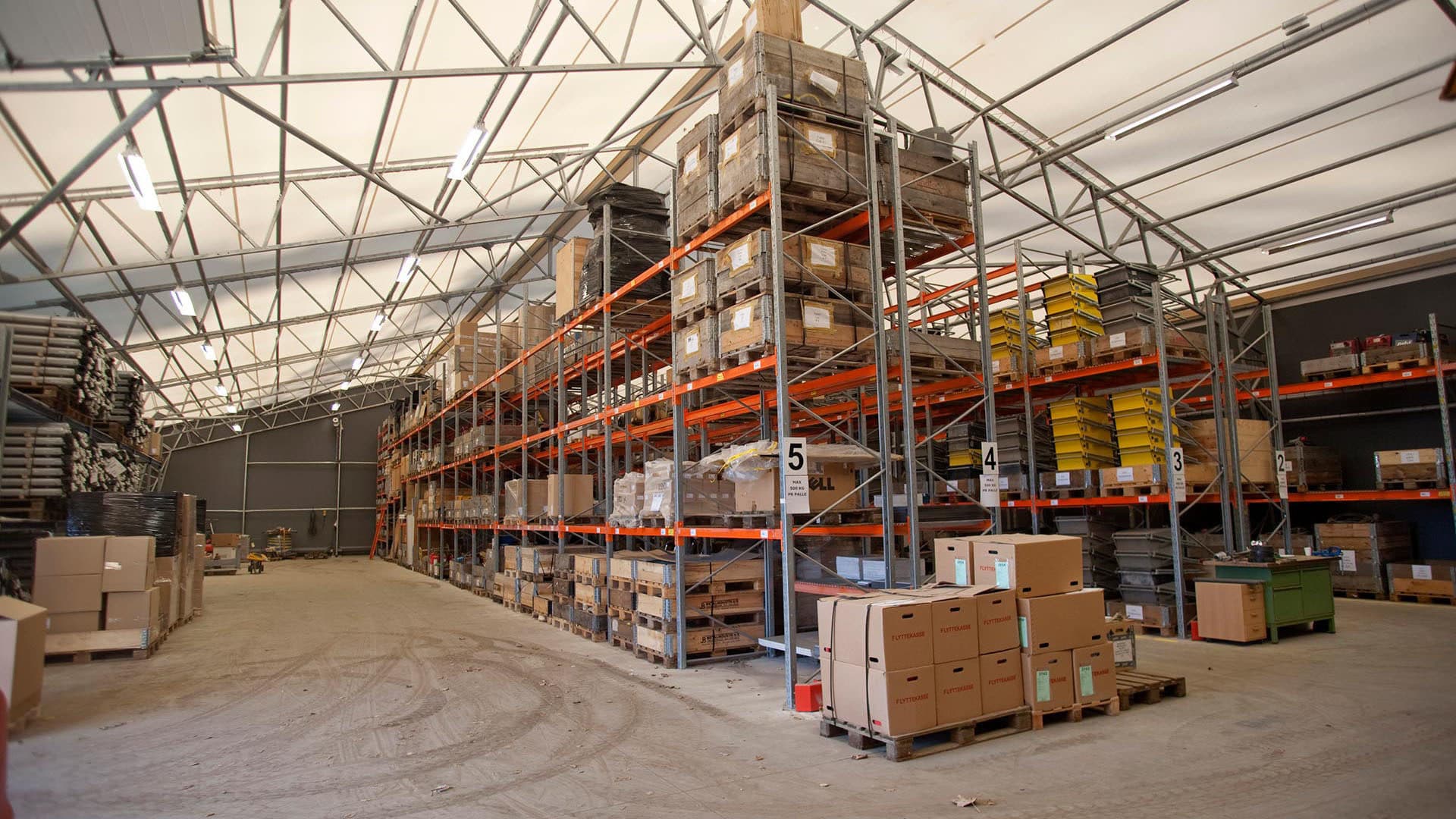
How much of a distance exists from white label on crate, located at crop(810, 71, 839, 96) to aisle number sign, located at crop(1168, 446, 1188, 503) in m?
5.96

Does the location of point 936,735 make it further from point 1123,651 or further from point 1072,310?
point 1072,310

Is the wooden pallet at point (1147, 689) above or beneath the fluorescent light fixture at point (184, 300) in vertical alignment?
beneath

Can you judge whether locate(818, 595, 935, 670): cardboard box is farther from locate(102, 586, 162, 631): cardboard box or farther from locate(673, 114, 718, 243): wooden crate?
locate(102, 586, 162, 631): cardboard box

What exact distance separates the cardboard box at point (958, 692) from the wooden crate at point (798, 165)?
4303mm

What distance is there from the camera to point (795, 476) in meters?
6.81

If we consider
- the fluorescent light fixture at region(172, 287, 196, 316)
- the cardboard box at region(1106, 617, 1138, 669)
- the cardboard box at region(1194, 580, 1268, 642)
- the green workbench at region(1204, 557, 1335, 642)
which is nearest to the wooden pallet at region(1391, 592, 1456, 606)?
the green workbench at region(1204, 557, 1335, 642)

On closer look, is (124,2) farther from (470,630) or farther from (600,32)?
(470,630)

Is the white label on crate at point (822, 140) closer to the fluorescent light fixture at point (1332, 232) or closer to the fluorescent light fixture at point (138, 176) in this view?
the fluorescent light fixture at point (138, 176)

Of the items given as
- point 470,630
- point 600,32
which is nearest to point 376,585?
point 470,630

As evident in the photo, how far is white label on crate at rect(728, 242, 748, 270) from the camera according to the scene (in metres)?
7.50

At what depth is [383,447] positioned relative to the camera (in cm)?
3503

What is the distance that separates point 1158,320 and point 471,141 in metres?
8.87

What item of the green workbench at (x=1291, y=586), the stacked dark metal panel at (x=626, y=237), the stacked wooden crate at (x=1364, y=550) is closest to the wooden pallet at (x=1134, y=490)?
the green workbench at (x=1291, y=586)

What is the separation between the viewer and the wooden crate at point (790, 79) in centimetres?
757
